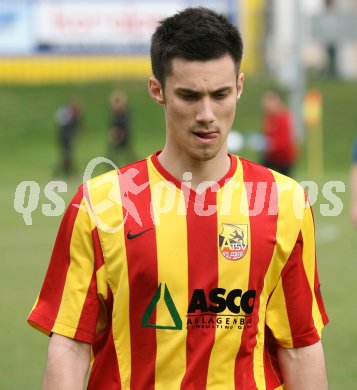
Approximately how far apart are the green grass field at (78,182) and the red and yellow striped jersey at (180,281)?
3960 millimetres

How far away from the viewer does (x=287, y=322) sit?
11.5 feet

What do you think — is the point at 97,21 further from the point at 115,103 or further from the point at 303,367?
the point at 303,367

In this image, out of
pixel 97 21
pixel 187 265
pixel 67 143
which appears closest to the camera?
pixel 187 265

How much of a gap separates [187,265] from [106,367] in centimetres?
40

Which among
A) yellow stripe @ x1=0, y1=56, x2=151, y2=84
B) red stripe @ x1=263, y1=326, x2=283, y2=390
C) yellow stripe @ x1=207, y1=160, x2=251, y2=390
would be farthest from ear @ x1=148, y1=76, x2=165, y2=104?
yellow stripe @ x1=0, y1=56, x2=151, y2=84

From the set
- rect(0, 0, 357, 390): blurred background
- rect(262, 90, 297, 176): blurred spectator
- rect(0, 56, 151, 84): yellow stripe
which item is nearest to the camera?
rect(0, 0, 357, 390): blurred background

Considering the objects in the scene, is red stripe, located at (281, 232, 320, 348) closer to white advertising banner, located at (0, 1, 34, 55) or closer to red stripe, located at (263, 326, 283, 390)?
red stripe, located at (263, 326, 283, 390)

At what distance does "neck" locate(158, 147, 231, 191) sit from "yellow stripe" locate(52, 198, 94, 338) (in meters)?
0.33

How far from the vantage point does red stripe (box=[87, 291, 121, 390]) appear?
11.2 ft

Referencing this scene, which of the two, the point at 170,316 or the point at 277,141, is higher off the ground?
the point at 170,316

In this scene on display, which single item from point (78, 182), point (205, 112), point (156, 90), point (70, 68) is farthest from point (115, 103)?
point (205, 112)

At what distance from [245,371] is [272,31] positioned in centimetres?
4331

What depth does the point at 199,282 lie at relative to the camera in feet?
11.0

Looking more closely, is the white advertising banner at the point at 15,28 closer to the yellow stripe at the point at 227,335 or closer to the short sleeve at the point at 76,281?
the short sleeve at the point at 76,281
